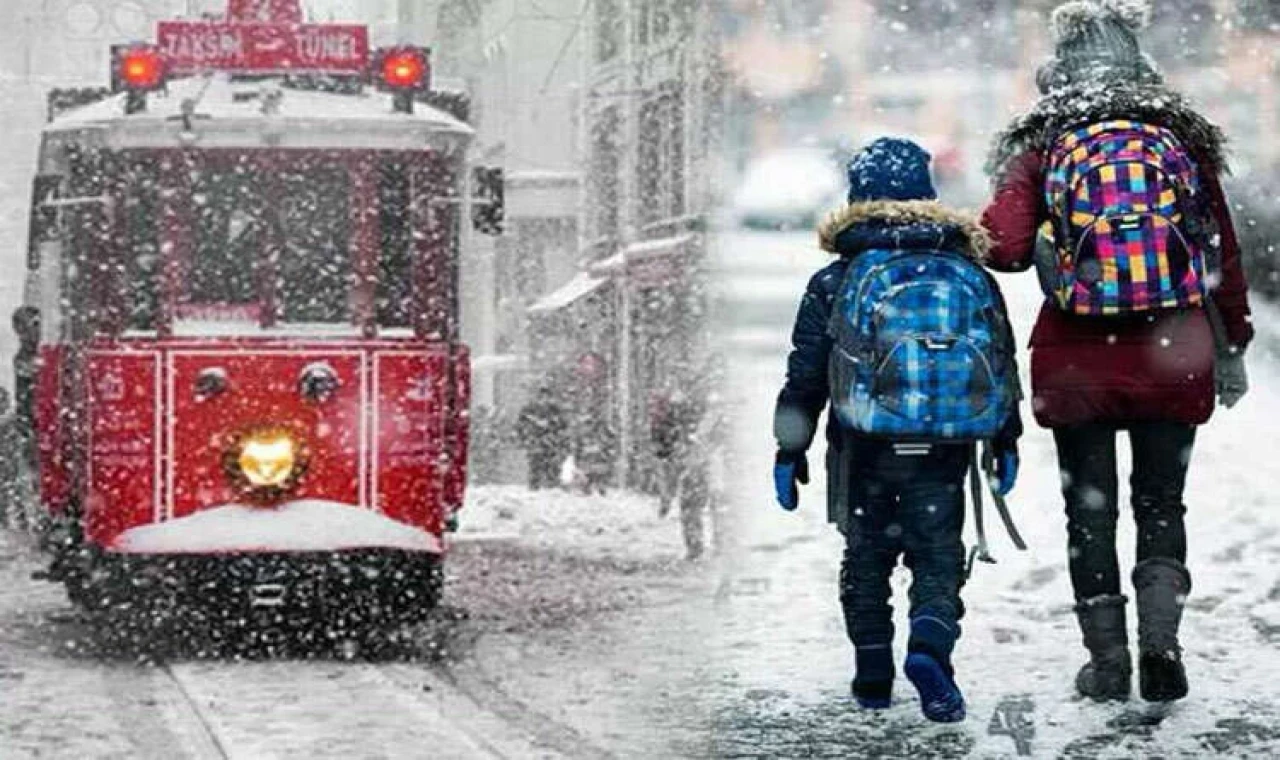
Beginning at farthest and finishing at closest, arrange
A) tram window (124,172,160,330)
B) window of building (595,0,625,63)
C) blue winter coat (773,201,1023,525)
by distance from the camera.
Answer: window of building (595,0,625,63) < tram window (124,172,160,330) < blue winter coat (773,201,1023,525)

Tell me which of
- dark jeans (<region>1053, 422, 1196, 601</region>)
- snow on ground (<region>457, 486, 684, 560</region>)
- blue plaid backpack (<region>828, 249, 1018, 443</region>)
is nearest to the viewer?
blue plaid backpack (<region>828, 249, 1018, 443</region>)

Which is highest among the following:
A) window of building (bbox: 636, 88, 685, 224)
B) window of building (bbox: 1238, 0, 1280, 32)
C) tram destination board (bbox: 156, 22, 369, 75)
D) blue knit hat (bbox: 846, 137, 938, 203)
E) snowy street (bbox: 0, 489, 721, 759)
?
window of building (bbox: 636, 88, 685, 224)

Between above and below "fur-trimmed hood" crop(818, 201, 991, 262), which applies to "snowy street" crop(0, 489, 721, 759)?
below

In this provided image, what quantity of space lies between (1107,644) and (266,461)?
431 cm

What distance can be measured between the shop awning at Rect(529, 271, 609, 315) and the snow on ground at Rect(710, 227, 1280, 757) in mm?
26404

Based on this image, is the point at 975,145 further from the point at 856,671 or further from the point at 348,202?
the point at 856,671

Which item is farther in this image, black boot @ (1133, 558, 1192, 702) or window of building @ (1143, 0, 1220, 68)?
window of building @ (1143, 0, 1220, 68)

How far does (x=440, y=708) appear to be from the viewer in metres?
8.66

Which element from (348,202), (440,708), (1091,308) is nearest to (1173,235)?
(1091,308)

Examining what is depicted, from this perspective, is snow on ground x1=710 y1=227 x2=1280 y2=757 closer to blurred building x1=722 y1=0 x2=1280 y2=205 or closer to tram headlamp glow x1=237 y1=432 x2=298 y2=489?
blurred building x1=722 y1=0 x2=1280 y2=205

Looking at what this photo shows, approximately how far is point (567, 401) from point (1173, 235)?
103ft

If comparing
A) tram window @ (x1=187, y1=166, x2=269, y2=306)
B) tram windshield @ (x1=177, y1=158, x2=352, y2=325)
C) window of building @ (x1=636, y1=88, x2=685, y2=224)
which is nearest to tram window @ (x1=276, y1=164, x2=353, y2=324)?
tram windshield @ (x1=177, y1=158, x2=352, y2=325)

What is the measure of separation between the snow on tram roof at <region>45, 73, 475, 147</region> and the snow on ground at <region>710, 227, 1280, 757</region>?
1.42 metres

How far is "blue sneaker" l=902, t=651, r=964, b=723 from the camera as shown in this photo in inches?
272
